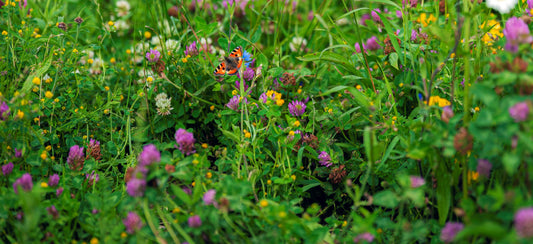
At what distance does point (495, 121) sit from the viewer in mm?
1099

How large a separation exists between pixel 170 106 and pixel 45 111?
1.62 feet

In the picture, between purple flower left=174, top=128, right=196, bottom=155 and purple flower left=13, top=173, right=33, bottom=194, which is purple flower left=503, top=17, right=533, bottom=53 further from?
purple flower left=13, top=173, right=33, bottom=194

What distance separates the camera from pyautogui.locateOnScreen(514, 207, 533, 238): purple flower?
925 millimetres

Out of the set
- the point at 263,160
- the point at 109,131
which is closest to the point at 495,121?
the point at 263,160

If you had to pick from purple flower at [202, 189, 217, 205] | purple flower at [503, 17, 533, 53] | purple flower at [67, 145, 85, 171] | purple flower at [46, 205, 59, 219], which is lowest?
purple flower at [46, 205, 59, 219]

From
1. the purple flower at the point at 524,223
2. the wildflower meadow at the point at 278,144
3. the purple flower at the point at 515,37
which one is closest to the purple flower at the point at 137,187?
the wildflower meadow at the point at 278,144

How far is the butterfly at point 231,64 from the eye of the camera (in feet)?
6.00

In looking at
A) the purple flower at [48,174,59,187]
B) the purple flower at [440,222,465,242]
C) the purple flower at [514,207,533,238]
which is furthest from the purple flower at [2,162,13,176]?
the purple flower at [514,207,533,238]

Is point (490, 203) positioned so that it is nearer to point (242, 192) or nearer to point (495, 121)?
point (495, 121)

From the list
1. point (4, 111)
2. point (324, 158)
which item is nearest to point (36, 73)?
point (4, 111)

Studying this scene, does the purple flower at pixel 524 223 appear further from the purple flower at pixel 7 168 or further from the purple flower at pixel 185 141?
the purple flower at pixel 7 168

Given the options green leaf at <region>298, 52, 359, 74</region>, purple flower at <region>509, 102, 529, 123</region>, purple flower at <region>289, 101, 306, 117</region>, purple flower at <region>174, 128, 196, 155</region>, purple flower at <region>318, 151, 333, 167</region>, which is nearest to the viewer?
purple flower at <region>509, 102, 529, 123</region>

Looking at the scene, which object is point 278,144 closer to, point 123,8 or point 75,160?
point 75,160

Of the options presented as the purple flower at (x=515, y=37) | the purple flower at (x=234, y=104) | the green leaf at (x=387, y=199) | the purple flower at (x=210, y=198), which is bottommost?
the purple flower at (x=210, y=198)
